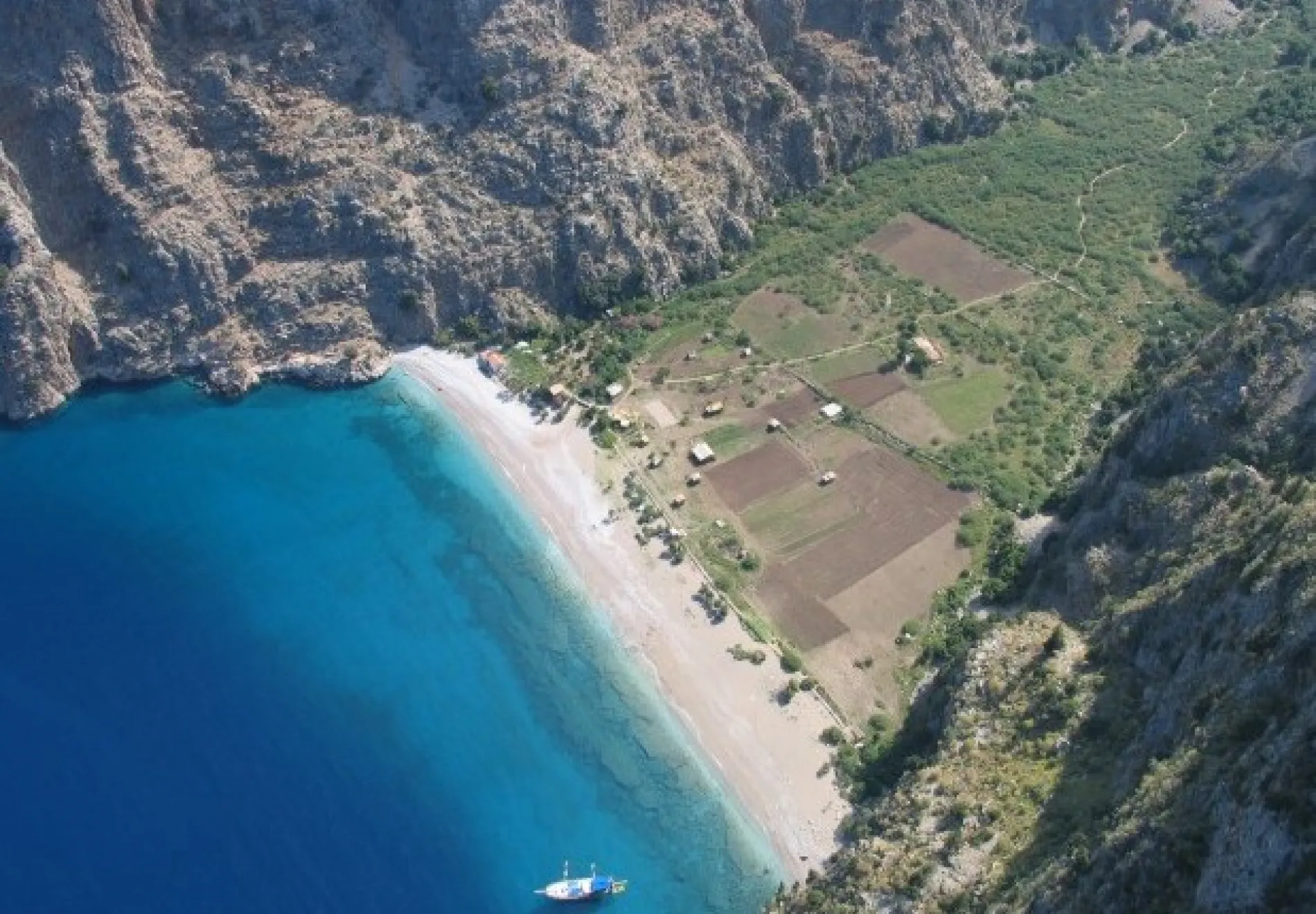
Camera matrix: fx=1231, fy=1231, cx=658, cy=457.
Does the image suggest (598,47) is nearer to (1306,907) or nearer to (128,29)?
(128,29)

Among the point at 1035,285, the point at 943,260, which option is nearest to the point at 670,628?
the point at 943,260

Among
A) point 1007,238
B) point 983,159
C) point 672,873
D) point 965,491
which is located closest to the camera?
Answer: point 672,873

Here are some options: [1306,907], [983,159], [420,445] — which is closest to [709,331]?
[420,445]

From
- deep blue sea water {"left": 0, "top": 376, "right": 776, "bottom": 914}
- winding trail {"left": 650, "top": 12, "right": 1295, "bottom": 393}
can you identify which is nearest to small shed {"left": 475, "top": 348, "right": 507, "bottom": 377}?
deep blue sea water {"left": 0, "top": 376, "right": 776, "bottom": 914}

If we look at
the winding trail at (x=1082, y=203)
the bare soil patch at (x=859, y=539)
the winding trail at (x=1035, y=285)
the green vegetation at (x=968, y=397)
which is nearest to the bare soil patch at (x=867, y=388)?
the green vegetation at (x=968, y=397)

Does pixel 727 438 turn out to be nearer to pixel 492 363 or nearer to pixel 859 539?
pixel 859 539

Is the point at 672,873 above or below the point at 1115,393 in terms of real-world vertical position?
below

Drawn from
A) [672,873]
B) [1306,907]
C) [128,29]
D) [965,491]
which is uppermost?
[128,29]

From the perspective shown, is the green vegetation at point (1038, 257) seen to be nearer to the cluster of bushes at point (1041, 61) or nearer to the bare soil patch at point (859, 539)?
the cluster of bushes at point (1041, 61)
